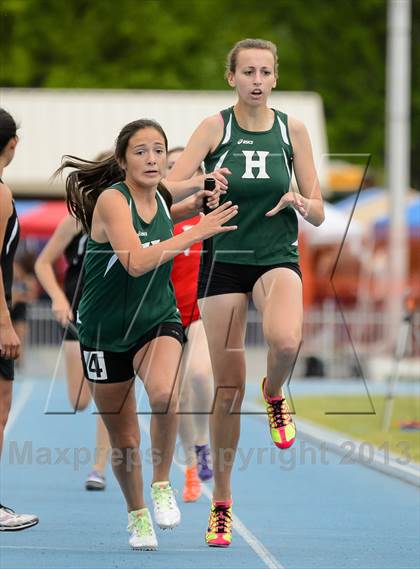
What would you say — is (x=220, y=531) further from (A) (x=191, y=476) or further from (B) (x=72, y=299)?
(B) (x=72, y=299)

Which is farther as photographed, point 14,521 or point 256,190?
point 14,521

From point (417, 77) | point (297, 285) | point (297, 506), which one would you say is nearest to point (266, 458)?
point (297, 506)

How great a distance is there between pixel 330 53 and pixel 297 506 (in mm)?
35894

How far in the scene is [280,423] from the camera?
28.0 ft

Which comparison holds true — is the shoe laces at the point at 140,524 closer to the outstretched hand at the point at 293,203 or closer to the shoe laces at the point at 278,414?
the shoe laces at the point at 278,414

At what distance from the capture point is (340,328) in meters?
27.9

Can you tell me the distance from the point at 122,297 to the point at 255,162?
1.02 metres

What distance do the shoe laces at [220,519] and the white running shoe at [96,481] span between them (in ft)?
9.14

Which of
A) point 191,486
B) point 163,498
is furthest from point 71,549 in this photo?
point 191,486

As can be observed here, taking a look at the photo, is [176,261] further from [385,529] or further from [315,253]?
[315,253]

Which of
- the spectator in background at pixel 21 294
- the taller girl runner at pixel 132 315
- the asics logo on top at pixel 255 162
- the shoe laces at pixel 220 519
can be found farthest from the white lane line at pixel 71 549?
the spectator in background at pixel 21 294

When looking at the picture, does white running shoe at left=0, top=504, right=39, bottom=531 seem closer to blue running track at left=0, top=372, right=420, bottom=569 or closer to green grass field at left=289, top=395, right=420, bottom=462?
blue running track at left=0, top=372, right=420, bottom=569

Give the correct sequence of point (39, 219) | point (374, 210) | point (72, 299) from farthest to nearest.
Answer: point (374, 210)
point (39, 219)
point (72, 299)

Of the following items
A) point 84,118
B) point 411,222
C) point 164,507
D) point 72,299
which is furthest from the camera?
point 84,118
